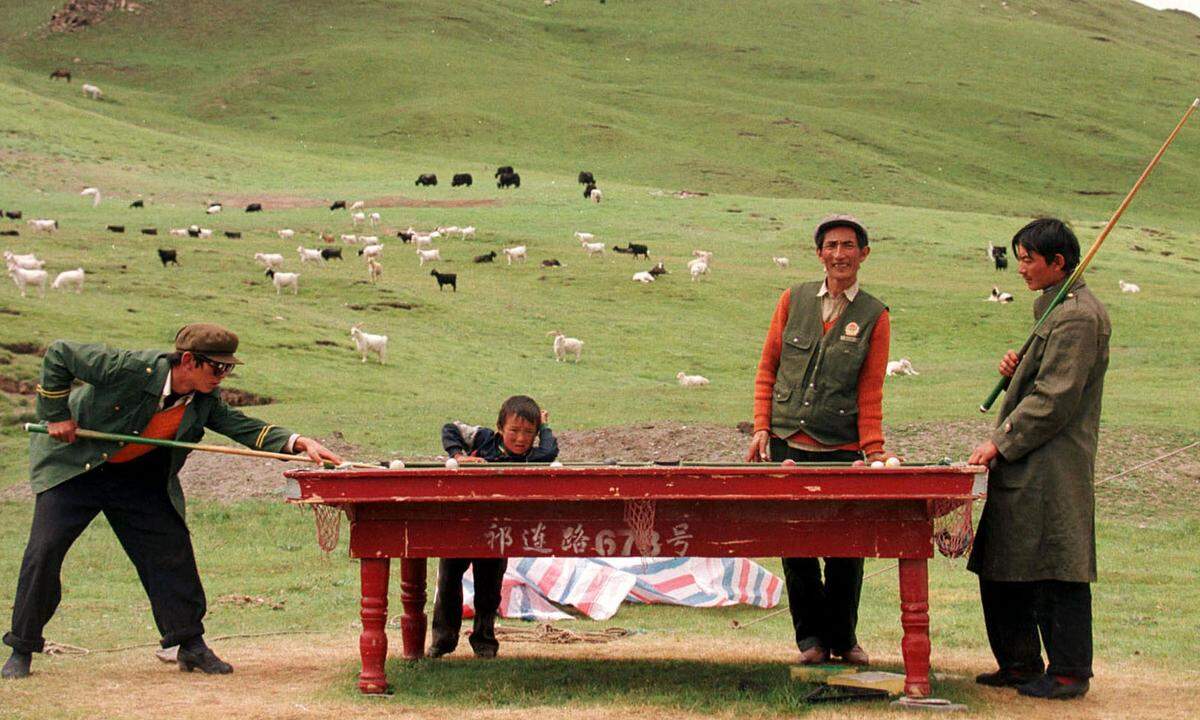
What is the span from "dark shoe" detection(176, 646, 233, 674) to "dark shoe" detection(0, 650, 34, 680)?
813 mm

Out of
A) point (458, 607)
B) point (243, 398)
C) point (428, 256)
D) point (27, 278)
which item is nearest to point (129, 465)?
point (458, 607)

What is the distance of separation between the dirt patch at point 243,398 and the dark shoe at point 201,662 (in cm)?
1661

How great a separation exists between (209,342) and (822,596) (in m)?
3.68

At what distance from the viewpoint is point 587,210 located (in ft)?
185

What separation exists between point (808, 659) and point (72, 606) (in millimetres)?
6673

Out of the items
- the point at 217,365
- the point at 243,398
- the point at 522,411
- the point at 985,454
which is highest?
the point at 217,365

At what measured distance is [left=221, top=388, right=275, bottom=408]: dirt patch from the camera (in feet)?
83.7

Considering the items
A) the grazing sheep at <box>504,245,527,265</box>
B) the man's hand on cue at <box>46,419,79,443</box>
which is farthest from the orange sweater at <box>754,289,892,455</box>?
the grazing sheep at <box>504,245,527,265</box>

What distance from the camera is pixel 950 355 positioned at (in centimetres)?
3603

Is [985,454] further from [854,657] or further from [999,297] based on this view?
[999,297]

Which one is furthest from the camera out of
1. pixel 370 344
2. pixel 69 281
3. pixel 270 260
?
pixel 270 260

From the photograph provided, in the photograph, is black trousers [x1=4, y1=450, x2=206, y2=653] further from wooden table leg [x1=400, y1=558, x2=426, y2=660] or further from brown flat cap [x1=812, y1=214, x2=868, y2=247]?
brown flat cap [x1=812, y1=214, x2=868, y2=247]

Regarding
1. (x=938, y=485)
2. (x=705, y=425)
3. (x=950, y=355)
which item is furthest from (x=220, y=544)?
(x=950, y=355)

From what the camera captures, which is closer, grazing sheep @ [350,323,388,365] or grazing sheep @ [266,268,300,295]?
grazing sheep @ [350,323,388,365]
